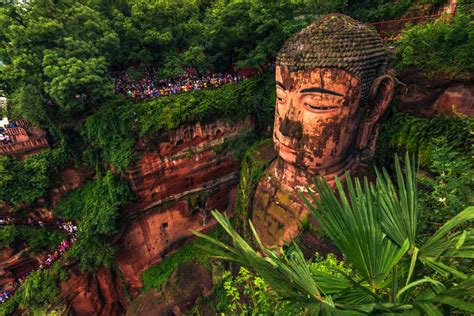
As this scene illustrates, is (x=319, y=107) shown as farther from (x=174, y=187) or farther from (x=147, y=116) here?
(x=174, y=187)

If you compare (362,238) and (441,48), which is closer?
(362,238)

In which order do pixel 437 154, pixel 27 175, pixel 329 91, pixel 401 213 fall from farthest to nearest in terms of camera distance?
1. pixel 27 175
2. pixel 329 91
3. pixel 437 154
4. pixel 401 213

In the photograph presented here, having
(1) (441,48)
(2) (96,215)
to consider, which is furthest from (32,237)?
(1) (441,48)

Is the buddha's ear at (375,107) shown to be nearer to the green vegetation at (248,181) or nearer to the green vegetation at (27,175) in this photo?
the green vegetation at (248,181)

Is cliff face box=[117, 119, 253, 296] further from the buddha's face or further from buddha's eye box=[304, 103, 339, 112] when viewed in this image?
buddha's eye box=[304, 103, 339, 112]

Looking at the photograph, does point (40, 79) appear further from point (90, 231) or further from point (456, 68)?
point (456, 68)
